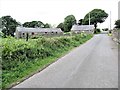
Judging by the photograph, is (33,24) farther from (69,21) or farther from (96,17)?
(96,17)

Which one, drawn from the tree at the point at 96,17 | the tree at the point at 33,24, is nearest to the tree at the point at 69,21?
the tree at the point at 96,17

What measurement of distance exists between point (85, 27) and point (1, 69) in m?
95.4

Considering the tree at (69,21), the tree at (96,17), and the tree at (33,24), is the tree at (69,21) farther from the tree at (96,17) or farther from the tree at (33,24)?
the tree at (33,24)

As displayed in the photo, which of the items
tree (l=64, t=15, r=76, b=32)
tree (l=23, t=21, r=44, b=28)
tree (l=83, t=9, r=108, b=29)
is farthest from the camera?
tree (l=64, t=15, r=76, b=32)

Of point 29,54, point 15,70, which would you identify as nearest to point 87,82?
point 15,70

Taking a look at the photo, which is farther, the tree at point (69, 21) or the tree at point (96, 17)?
the tree at point (69, 21)

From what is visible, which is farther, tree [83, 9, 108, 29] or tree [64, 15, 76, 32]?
tree [64, 15, 76, 32]

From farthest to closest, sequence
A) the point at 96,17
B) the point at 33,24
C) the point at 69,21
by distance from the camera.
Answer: the point at 69,21
the point at 33,24
the point at 96,17

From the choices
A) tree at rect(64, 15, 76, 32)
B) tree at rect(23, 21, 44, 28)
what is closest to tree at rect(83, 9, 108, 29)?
tree at rect(64, 15, 76, 32)

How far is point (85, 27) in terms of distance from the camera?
10425 cm

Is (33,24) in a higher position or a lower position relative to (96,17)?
lower

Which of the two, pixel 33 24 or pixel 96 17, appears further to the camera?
pixel 33 24

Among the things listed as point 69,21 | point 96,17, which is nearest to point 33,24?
point 69,21

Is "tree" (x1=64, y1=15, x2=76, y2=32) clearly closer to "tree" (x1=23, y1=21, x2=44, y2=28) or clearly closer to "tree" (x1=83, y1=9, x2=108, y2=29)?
"tree" (x1=83, y1=9, x2=108, y2=29)
